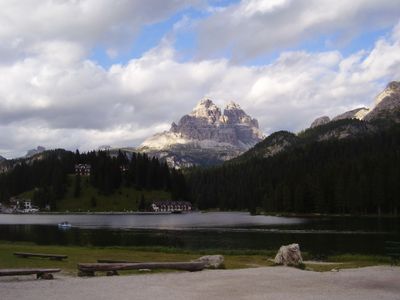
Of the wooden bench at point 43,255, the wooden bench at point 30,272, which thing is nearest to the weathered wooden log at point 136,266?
the wooden bench at point 30,272

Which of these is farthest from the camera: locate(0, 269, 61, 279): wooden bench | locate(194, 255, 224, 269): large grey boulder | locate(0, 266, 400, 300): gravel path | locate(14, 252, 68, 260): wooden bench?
locate(14, 252, 68, 260): wooden bench

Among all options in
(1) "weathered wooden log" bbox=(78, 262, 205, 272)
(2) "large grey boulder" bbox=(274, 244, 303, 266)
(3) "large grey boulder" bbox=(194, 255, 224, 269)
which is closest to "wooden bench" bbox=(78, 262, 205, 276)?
(1) "weathered wooden log" bbox=(78, 262, 205, 272)

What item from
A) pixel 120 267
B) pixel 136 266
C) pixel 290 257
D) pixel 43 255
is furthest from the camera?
pixel 43 255

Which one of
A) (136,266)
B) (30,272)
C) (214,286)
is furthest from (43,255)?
(214,286)

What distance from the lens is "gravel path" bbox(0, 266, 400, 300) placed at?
23953 millimetres

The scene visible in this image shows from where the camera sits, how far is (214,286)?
27.3m

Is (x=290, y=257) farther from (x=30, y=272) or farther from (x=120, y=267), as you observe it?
(x=30, y=272)

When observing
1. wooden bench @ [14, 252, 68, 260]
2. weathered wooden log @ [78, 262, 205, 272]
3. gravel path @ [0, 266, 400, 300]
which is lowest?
wooden bench @ [14, 252, 68, 260]

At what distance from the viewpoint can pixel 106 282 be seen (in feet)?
93.3

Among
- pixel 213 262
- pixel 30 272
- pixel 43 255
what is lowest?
pixel 43 255

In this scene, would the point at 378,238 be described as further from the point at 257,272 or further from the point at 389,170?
the point at 389,170

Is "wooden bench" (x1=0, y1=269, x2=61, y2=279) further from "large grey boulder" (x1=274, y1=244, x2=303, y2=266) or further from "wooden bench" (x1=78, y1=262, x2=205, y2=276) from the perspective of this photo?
"large grey boulder" (x1=274, y1=244, x2=303, y2=266)

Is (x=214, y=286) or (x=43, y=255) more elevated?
(x=214, y=286)

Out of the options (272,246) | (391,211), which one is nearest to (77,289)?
(272,246)
